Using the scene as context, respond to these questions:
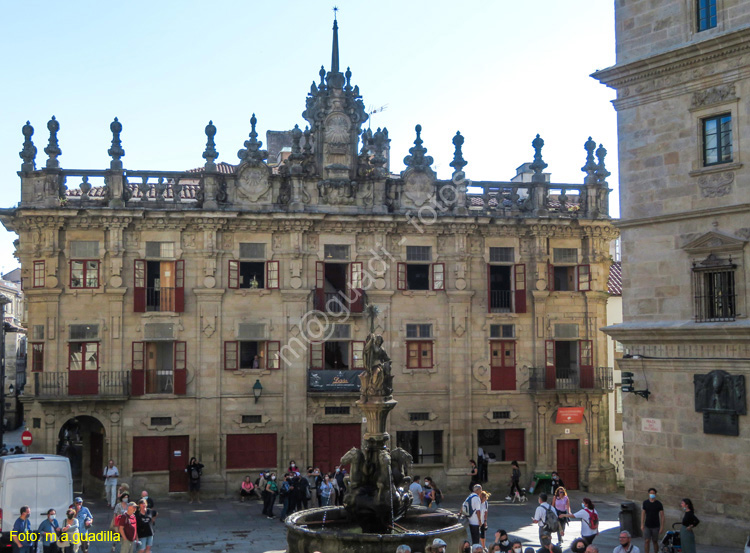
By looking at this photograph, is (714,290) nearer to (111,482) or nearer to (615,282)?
(615,282)

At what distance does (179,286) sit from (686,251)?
19.4m

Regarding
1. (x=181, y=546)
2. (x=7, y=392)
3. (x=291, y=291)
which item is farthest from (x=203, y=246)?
(x=7, y=392)

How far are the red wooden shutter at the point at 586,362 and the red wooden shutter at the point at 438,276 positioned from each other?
20.8 ft

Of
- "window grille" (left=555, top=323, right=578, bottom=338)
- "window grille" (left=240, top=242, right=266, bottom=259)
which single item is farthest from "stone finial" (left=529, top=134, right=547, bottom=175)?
"window grille" (left=240, top=242, right=266, bottom=259)

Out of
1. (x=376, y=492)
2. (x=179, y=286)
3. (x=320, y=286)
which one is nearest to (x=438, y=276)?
(x=320, y=286)

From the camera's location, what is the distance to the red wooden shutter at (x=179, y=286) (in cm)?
3378

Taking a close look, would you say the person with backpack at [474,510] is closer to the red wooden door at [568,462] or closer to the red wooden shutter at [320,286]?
the red wooden shutter at [320,286]

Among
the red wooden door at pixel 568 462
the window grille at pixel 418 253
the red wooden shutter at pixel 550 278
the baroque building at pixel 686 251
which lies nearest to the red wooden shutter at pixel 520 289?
the red wooden shutter at pixel 550 278

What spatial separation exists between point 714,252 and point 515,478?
47.1 ft

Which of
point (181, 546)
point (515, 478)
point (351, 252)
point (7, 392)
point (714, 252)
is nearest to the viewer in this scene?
point (714, 252)

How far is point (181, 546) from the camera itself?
2469cm

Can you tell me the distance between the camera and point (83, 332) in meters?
33.3

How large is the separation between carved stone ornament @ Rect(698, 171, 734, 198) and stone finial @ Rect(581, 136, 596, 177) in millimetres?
15496

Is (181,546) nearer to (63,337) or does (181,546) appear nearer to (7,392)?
(63,337)
